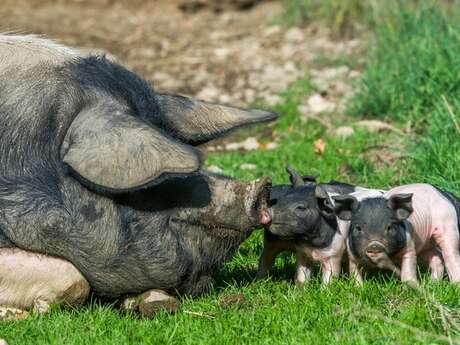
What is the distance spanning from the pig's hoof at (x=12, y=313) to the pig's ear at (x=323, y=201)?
5.26 ft

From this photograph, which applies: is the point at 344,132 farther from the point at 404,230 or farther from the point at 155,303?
the point at 155,303

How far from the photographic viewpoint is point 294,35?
39.3ft

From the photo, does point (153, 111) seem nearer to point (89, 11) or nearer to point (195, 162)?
point (195, 162)

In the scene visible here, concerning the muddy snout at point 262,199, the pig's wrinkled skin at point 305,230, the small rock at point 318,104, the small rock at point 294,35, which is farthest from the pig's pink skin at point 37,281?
→ the small rock at point 294,35

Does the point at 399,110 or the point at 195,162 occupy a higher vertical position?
the point at 195,162

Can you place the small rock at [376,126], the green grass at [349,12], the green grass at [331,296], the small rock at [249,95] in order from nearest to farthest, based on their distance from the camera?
the green grass at [331,296], the small rock at [376,126], the small rock at [249,95], the green grass at [349,12]

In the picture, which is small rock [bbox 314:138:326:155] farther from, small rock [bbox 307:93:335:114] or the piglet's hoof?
the piglet's hoof

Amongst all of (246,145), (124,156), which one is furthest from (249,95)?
(124,156)

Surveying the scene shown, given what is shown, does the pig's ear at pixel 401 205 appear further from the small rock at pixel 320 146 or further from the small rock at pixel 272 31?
the small rock at pixel 272 31

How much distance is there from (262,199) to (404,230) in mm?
797

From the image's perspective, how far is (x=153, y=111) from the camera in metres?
5.25

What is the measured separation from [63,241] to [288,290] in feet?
3.95

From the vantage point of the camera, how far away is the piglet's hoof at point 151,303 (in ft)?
15.9

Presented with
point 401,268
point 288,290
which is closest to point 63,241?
point 288,290
